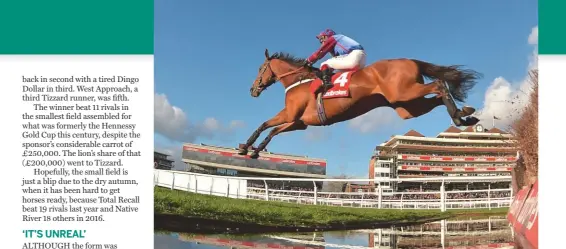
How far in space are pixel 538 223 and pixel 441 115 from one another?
3.47ft

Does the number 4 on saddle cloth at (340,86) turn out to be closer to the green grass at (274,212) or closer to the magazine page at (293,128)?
the magazine page at (293,128)

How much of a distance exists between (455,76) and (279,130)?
4.75 feet

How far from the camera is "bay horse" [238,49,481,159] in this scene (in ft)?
13.8

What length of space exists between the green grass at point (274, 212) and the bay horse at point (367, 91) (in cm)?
46

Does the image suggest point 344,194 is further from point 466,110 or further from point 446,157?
point 466,110

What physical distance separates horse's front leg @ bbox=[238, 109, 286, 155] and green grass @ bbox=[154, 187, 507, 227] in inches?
17.4

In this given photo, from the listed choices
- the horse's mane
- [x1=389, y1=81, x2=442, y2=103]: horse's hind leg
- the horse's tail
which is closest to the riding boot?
the horse's mane

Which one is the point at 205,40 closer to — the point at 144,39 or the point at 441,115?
the point at 144,39

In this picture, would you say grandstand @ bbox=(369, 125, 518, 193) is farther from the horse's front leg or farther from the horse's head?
the horse's head

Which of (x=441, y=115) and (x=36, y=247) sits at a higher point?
(x=441, y=115)

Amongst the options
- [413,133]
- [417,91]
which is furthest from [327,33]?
[413,133]

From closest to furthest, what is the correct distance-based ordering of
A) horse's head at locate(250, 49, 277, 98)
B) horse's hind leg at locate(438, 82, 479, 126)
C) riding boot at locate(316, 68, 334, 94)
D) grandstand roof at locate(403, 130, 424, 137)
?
horse's hind leg at locate(438, 82, 479, 126)
grandstand roof at locate(403, 130, 424, 137)
riding boot at locate(316, 68, 334, 94)
horse's head at locate(250, 49, 277, 98)

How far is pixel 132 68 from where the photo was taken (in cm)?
447
